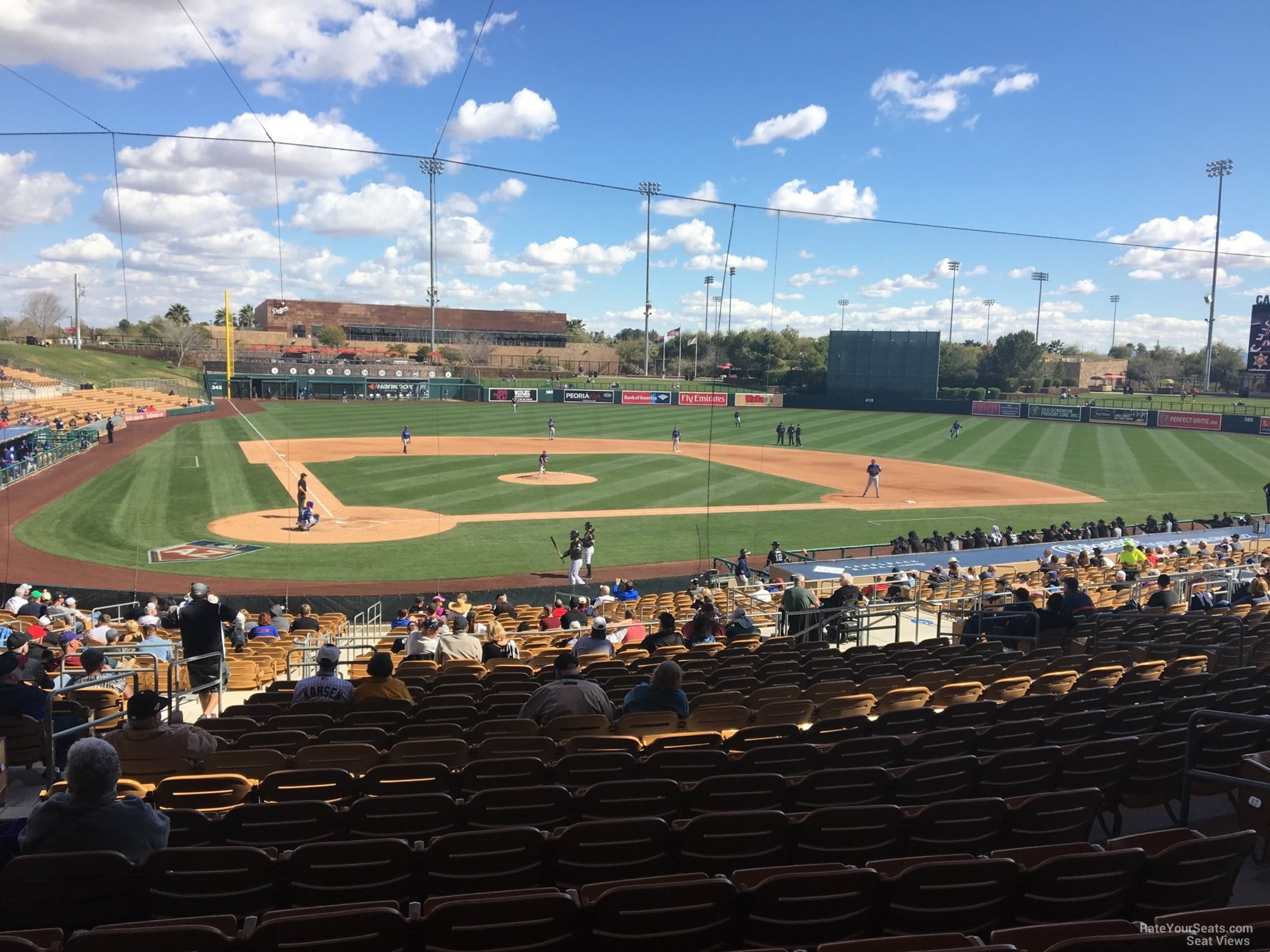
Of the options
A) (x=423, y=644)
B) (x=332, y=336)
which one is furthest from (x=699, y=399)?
(x=423, y=644)

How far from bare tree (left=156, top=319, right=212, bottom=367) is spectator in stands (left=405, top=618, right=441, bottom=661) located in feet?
131

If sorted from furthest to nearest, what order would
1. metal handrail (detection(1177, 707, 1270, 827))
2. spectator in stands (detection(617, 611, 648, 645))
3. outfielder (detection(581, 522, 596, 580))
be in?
1. outfielder (detection(581, 522, 596, 580))
2. spectator in stands (detection(617, 611, 648, 645))
3. metal handrail (detection(1177, 707, 1270, 827))

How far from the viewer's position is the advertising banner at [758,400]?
62562 mm

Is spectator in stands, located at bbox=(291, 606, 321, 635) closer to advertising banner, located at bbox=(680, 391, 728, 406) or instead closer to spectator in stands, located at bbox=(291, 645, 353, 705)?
spectator in stands, located at bbox=(291, 645, 353, 705)

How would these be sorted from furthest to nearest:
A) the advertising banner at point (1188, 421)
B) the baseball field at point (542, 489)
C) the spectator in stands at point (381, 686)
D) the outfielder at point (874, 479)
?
the advertising banner at point (1188, 421), the outfielder at point (874, 479), the baseball field at point (542, 489), the spectator in stands at point (381, 686)

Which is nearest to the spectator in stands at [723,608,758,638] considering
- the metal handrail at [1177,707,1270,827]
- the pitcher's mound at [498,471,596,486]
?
the metal handrail at [1177,707,1270,827]

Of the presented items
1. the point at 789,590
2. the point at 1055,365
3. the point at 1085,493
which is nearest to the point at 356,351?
the point at 1085,493

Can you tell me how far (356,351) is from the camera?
56.2 m

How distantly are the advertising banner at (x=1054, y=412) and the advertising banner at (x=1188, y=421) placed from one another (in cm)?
598

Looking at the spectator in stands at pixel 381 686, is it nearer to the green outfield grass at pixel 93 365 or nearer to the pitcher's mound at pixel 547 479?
the pitcher's mound at pixel 547 479

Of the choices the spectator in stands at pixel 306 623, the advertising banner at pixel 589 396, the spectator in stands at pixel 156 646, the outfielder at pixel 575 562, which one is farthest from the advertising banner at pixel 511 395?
the spectator in stands at pixel 156 646

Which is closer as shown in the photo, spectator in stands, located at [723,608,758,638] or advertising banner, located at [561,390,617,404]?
spectator in stands, located at [723,608,758,638]

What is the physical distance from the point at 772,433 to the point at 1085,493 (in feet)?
76.1

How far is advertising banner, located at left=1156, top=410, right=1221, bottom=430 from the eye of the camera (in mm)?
64312
